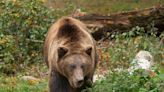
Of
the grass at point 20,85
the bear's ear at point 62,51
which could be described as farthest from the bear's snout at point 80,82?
the grass at point 20,85

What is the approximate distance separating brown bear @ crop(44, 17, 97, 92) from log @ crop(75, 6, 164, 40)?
4932 mm

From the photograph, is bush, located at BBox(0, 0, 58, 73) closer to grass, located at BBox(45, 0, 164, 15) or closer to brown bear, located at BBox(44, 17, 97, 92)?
brown bear, located at BBox(44, 17, 97, 92)

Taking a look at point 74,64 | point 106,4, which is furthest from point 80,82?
point 106,4

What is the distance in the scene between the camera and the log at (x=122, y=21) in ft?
43.0

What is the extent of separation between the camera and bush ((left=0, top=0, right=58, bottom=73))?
12.0 m

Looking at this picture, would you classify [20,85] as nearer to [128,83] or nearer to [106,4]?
[128,83]

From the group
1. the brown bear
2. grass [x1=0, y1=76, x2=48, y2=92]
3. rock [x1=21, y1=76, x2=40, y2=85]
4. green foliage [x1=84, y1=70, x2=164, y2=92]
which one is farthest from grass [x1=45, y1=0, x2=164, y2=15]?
green foliage [x1=84, y1=70, x2=164, y2=92]

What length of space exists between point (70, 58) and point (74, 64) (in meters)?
0.12

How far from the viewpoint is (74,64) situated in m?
7.12

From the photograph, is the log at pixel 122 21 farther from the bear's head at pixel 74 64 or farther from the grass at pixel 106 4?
the bear's head at pixel 74 64

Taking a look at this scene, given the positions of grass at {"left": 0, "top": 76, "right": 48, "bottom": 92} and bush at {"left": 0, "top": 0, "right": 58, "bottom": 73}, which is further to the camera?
bush at {"left": 0, "top": 0, "right": 58, "bottom": 73}

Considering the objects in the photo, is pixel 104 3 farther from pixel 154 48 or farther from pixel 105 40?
pixel 154 48

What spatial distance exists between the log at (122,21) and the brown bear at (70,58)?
4932 mm

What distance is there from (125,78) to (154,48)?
352 cm
